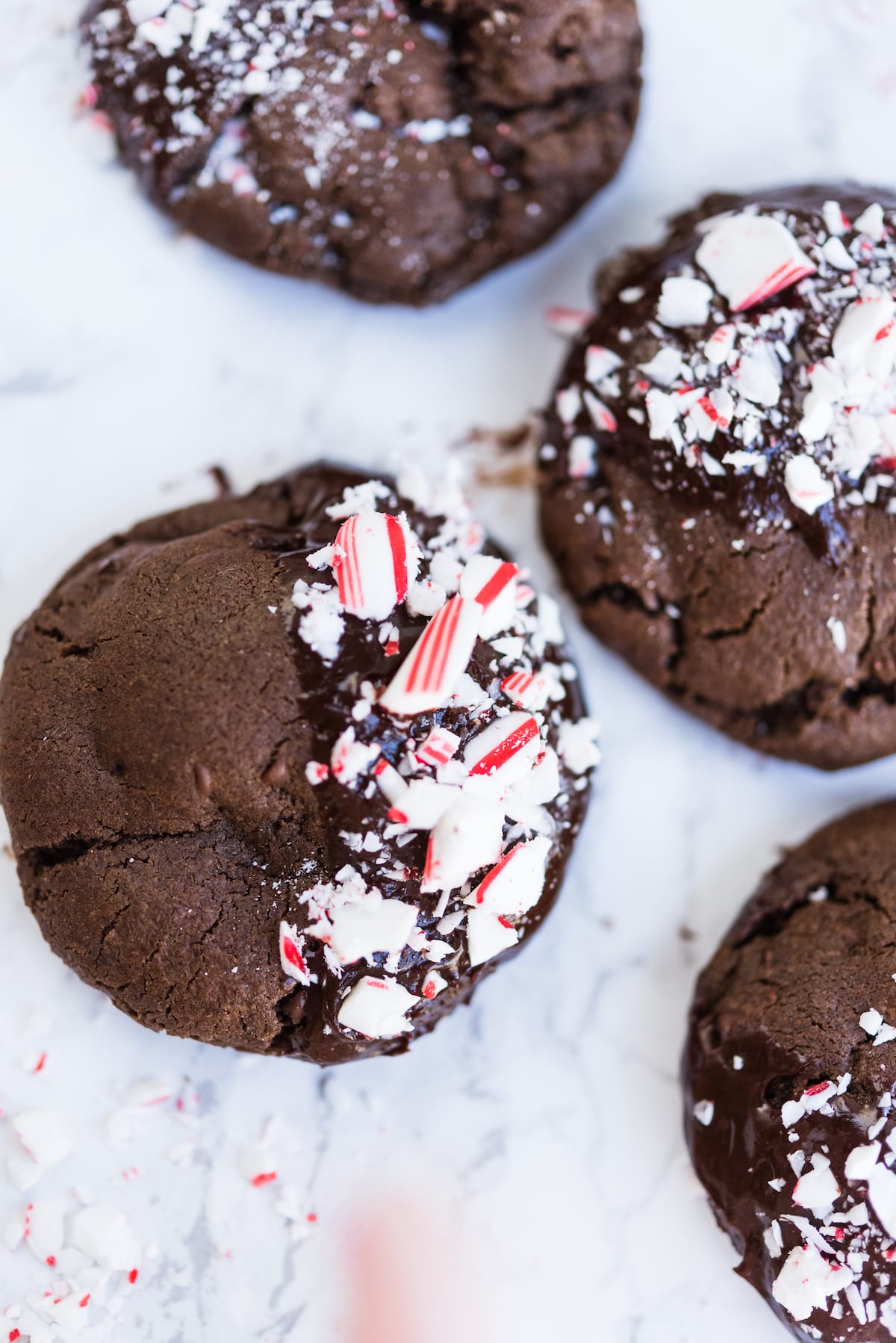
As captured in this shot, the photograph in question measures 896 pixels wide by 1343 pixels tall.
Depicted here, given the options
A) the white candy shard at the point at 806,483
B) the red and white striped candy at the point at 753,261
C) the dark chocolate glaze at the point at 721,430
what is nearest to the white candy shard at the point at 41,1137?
the dark chocolate glaze at the point at 721,430

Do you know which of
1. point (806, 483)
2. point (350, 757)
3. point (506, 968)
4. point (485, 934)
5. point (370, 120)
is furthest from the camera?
point (506, 968)

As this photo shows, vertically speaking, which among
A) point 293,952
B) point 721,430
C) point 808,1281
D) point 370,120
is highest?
point 370,120

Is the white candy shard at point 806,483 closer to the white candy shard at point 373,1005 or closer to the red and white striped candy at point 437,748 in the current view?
the red and white striped candy at point 437,748

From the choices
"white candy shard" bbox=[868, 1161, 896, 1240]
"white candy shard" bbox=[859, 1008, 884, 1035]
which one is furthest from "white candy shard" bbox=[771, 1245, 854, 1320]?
"white candy shard" bbox=[859, 1008, 884, 1035]

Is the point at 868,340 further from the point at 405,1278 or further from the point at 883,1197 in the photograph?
the point at 405,1278

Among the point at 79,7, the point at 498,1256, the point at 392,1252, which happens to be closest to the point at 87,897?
the point at 392,1252

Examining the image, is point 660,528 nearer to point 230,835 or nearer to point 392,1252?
point 230,835

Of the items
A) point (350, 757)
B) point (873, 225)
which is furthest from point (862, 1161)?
point (873, 225)
